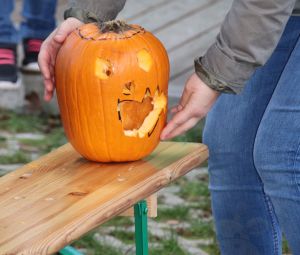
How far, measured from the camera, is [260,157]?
276 centimetres

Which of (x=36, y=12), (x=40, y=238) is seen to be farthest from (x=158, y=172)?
(x=36, y=12)

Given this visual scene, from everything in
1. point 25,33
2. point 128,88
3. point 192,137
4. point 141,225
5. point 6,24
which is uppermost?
point 128,88

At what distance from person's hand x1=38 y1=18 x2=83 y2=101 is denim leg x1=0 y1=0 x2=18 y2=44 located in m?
2.43

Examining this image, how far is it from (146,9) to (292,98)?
4525mm

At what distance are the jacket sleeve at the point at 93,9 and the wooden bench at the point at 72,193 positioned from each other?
0.41 m

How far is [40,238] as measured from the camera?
225 cm

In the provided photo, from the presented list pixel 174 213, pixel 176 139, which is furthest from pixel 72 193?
pixel 176 139

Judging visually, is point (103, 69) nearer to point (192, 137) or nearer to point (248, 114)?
point (248, 114)

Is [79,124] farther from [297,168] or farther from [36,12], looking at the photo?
[36,12]

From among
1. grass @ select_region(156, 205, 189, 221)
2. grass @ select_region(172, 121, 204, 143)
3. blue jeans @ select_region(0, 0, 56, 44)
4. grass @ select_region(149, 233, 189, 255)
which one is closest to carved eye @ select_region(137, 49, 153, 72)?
grass @ select_region(149, 233, 189, 255)

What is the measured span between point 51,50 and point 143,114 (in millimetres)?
341

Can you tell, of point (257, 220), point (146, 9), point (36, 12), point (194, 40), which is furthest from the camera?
point (146, 9)

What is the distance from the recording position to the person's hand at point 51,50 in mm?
2934

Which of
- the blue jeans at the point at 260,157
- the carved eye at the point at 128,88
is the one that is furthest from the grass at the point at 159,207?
the carved eye at the point at 128,88
